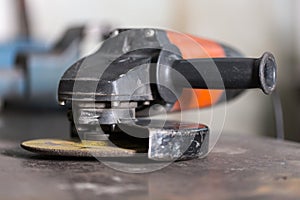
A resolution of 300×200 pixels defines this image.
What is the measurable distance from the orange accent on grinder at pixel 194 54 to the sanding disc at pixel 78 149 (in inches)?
4.6

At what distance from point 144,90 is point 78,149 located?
10cm

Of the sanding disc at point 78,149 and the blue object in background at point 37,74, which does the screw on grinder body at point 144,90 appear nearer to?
the sanding disc at point 78,149

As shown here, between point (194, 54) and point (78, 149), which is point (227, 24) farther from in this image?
point (78, 149)

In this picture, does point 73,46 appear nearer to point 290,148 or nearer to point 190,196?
point 290,148

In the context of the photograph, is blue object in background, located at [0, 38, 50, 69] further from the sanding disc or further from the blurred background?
the sanding disc

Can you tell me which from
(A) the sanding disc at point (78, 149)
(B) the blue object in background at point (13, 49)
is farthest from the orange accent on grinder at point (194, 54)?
(B) the blue object in background at point (13, 49)

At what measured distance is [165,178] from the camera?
1.49 ft

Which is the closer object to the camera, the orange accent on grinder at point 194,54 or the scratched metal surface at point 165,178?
the scratched metal surface at point 165,178

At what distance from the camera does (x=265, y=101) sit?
2373 mm

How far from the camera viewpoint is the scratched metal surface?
401 millimetres

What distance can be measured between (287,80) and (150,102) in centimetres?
185

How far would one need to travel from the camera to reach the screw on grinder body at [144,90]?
522 mm

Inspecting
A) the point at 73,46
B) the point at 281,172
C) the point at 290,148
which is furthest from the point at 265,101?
the point at 281,172

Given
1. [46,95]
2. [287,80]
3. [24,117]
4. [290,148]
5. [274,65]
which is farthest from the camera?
[287,80]
